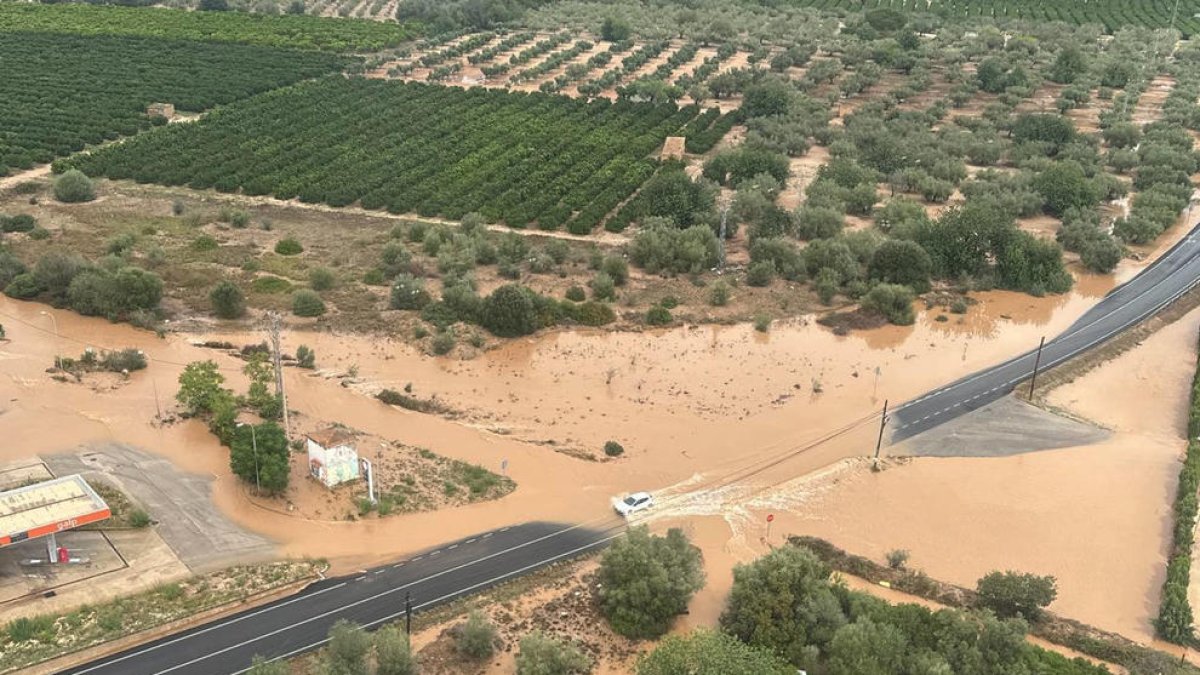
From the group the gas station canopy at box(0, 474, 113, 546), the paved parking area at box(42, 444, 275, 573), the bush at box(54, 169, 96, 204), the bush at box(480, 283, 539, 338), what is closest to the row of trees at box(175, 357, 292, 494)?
the paved parking area at box(42, 444, 275, 573)

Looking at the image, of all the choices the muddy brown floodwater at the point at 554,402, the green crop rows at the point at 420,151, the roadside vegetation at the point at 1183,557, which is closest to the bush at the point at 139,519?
Result: the muddy brown floodwater at the point at 554,402

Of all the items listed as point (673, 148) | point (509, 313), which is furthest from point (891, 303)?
point (673, 148)

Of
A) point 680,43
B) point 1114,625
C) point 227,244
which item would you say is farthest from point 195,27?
point 1114,625

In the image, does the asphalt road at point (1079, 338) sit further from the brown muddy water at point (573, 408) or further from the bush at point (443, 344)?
the bush at point (443, 344)

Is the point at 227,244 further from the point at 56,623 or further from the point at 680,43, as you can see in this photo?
the point at 680,43

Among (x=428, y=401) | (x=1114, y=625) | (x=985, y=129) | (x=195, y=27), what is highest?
(x=195, y=27)

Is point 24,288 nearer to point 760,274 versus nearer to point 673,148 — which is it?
point 760,274
